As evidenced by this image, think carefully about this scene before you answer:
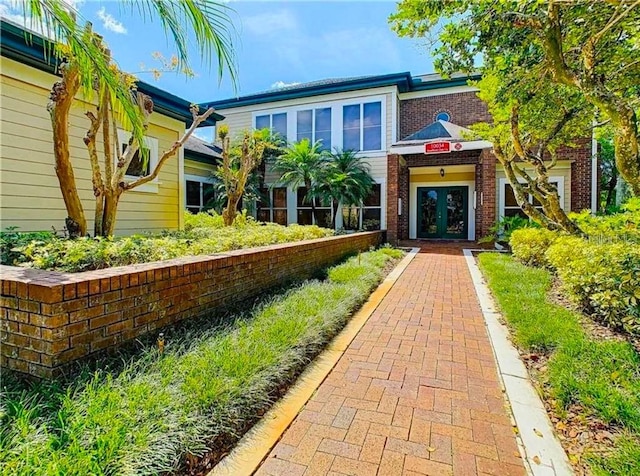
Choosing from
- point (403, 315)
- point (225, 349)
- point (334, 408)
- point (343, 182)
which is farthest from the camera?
point (343, 182)

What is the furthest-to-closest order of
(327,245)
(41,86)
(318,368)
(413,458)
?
1. (327,245)
2. (41,86)
3. (318,368)
4. (413,458)

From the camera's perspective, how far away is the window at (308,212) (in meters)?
15.4

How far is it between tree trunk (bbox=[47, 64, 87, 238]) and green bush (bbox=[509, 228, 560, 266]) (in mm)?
8903

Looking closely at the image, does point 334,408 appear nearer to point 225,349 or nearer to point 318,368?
point 318,368

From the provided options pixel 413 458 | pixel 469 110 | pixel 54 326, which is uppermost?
pixel 469 110

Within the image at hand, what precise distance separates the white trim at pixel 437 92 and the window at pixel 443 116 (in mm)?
761

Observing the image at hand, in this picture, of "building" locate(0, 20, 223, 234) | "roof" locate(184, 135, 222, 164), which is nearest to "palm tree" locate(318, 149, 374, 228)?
"roof" locate(184, 135, 222, 164)

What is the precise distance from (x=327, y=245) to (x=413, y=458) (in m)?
5.90

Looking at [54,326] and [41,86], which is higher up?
[41,86]

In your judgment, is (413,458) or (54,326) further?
(54,326)

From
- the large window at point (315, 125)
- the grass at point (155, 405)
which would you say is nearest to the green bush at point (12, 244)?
the grass at point (155, 405)

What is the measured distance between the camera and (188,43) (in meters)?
3.32

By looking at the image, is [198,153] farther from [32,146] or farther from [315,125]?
[32,146]

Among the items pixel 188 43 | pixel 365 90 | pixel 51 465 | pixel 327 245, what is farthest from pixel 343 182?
pixel 51 465
